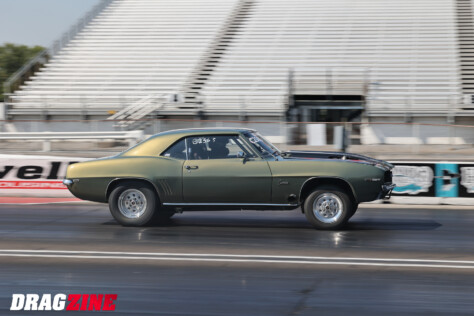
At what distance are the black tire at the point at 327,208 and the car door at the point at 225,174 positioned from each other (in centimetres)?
65

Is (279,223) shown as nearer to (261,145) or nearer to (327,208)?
(327,208)

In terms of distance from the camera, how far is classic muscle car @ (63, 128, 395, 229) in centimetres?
1015

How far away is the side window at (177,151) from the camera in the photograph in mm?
10648

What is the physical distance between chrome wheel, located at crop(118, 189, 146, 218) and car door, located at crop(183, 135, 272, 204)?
743mm

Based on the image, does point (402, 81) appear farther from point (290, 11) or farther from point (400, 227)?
point (400, 227)

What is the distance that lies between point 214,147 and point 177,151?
585 millimetres

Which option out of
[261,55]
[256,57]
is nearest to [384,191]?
[256,57]

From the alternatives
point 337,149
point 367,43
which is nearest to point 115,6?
point 367,43

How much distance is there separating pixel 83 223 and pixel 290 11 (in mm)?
28764

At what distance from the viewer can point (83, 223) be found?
11.4 m

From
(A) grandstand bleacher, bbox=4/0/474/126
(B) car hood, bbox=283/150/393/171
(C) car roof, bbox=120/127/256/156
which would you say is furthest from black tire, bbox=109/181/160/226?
(A) grandstand bleacher, bbox=4/0/474/126

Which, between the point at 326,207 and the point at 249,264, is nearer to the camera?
the point at 249,264

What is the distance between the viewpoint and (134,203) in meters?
10.8

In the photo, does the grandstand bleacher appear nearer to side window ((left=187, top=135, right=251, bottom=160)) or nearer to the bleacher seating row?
the bleacher seating row
